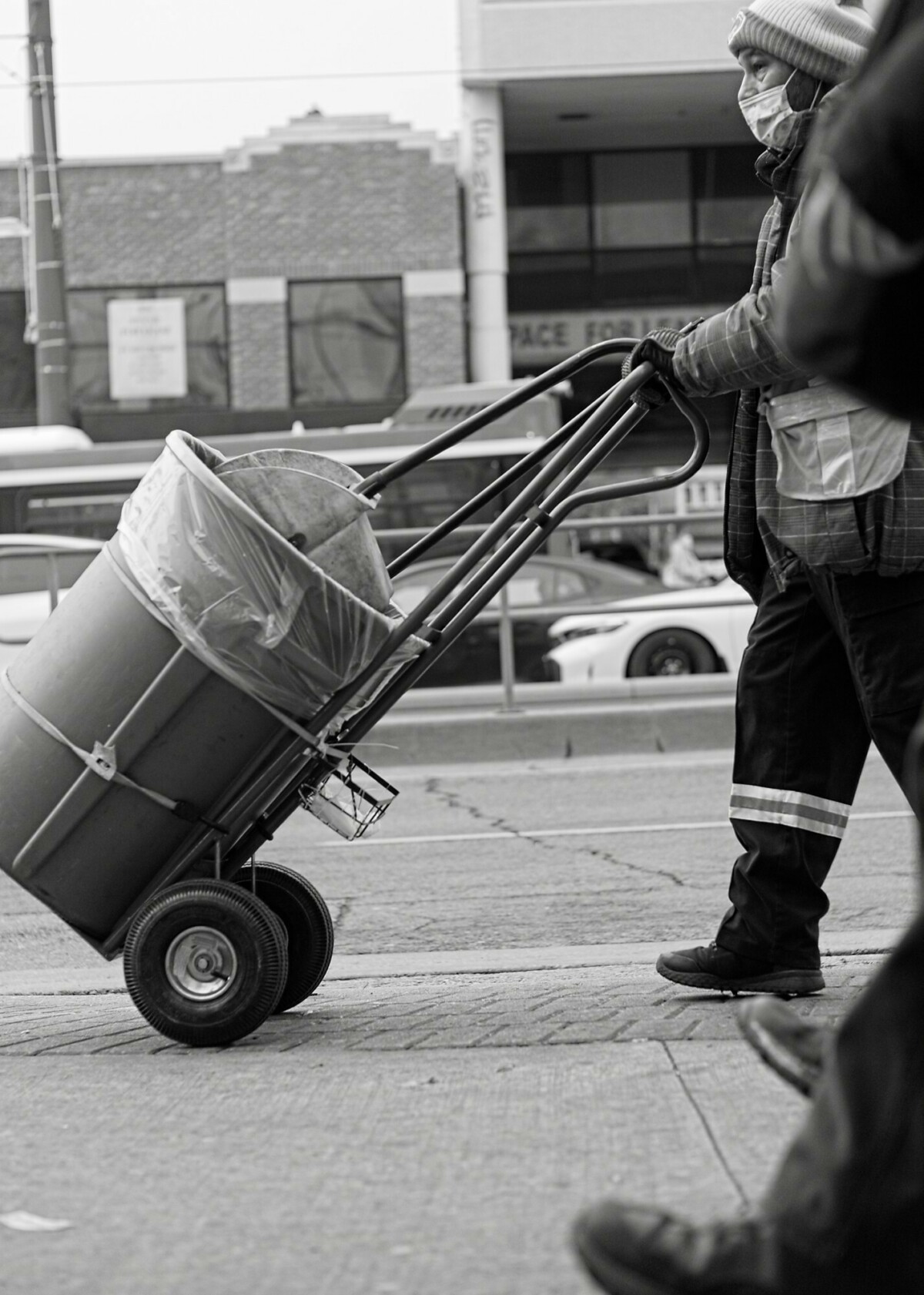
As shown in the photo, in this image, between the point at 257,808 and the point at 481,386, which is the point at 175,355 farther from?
the point at 257,808

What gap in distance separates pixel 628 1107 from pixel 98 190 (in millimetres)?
27605

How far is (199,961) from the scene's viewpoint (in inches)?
138

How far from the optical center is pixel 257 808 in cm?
360

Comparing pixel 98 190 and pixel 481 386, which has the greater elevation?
pixel 98 190

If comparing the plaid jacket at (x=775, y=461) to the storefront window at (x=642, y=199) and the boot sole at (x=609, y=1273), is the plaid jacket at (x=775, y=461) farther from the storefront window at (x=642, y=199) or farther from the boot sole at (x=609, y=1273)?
the storefront window at (x=642, y=199)

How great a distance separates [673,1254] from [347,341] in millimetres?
28214

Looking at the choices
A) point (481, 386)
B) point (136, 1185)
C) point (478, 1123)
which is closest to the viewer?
point (136, 1185)

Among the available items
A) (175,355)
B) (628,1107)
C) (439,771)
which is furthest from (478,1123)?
(175,355)

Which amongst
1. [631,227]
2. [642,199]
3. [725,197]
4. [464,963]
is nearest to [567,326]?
[631,227]

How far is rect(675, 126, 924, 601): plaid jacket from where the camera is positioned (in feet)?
11.2

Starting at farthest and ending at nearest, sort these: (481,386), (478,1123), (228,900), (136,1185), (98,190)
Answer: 1. (98,190)
2. (481,386)
3. (228,900)
4. (478,1123)
5. (136,1185)

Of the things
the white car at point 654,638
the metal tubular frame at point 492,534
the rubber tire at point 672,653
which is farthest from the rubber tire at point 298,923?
the rubber tire at point 672,653

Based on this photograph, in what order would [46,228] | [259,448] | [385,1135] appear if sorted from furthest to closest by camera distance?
[46,228]
[259,448]
[385,1135]

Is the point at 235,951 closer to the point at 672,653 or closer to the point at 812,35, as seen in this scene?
Answer: the point at 812,35
